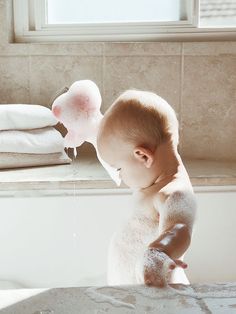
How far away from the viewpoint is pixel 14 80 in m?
2.02

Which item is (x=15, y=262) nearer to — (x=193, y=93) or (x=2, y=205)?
(x=2, y=205)

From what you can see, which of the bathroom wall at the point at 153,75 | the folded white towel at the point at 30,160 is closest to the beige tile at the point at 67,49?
the bathroom wall at the point at 153,75

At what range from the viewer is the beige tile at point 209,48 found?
193cm

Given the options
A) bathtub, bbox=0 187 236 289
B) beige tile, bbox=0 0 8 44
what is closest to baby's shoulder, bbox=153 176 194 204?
bathtub, bbox=0 187 236 289

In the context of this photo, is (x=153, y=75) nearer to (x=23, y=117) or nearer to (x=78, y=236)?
(x=23, y=117)

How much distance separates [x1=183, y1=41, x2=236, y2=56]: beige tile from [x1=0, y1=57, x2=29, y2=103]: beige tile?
57cm

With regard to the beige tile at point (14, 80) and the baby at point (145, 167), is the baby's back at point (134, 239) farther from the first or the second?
the beige tile at point (14, 80)

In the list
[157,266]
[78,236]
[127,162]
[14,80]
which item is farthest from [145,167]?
[14,80]

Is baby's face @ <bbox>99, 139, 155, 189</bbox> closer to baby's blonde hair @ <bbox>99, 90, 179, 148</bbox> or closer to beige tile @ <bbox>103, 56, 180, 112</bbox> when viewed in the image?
baby's blonde hair @ <bbox>99, 90, 179, 148</bbox>

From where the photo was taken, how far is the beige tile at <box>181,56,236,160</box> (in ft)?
6.44

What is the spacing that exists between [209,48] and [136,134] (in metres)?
0.91

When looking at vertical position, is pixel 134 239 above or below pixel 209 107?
below

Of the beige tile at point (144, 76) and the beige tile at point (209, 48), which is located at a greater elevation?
the beige tile at point (209, 48)

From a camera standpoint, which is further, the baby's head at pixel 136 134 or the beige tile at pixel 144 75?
the beige tile at pixel 144 75
